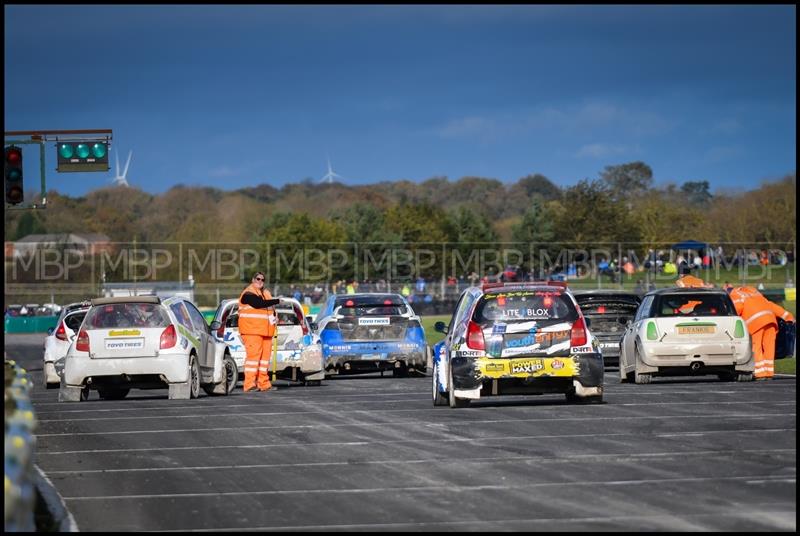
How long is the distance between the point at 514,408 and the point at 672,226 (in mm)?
96749

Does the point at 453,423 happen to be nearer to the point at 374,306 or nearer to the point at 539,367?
the point at 539,367

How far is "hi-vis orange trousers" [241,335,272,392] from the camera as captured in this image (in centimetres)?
2169

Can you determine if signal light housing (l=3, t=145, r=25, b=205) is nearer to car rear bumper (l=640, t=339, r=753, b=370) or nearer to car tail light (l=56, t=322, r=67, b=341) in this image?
car tail light (l=56, t=322, r=67, b=341)

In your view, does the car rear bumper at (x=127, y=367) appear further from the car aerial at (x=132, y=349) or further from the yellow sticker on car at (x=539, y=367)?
the yellow sticker on car at (x=539, y=367)

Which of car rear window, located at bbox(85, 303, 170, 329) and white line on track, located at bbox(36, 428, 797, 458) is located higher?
car rear window, located at bbox(85, 303, 170, 329)

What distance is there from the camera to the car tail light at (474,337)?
1698cm

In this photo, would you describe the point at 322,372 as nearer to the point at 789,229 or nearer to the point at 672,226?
the point at 789,229

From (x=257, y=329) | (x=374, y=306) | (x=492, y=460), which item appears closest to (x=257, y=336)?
(x=257, y=329)

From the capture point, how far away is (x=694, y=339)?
2061cm

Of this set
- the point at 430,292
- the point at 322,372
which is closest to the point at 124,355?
the point at 322,372

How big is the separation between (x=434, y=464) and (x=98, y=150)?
21892 mm

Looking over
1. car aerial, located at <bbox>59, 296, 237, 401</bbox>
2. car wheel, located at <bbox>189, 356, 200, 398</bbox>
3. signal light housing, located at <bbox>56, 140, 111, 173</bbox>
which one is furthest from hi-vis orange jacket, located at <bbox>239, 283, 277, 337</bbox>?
Answer: signal light housing, located at <bbox>56, 140, 111, 173</bbox>

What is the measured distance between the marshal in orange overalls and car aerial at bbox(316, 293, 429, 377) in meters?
3.16

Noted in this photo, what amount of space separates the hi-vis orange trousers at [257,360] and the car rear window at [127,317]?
7.24 feet
